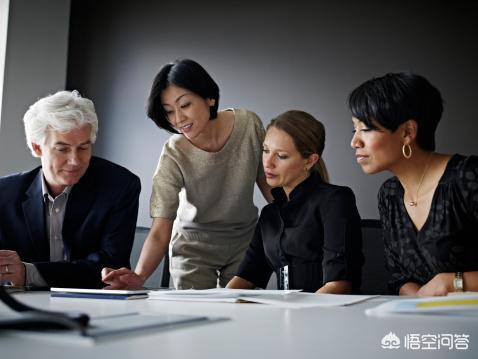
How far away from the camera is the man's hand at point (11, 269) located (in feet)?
5.82

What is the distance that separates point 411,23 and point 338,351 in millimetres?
3568

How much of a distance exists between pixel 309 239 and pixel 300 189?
0.62 ft

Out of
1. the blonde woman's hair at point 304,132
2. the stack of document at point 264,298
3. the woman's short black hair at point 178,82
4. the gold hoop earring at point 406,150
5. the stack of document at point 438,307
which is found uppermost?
the woman's short black hair at point 178,82

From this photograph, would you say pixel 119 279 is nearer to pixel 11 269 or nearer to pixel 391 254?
pixel 11 269

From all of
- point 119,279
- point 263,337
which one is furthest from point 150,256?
point 263,337

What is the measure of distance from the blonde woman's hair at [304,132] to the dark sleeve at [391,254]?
316 mm

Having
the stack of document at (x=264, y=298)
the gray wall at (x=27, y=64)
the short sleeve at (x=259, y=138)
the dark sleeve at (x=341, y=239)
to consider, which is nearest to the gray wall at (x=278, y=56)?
the gray wall at (x=27, y=64)

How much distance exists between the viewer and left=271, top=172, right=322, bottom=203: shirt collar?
2213 mm

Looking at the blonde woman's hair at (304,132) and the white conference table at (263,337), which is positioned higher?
the blonde woman's hair at (304,132)

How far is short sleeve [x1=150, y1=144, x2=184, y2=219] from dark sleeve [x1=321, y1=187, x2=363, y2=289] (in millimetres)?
665

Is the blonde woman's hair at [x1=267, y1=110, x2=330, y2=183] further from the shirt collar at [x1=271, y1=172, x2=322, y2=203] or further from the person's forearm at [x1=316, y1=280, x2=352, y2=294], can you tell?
the person's forearm at [x1=316, y1=280, x2=352, y2=294]

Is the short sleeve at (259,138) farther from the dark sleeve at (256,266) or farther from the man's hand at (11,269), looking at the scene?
the man's hand at (11,269)

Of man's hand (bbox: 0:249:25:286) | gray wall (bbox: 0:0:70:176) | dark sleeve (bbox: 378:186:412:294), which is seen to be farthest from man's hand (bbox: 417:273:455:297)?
gray wall (bbox: 0:0:70:176)

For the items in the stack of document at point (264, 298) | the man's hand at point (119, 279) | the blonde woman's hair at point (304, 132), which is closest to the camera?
the stack of document at point (264, 298)
